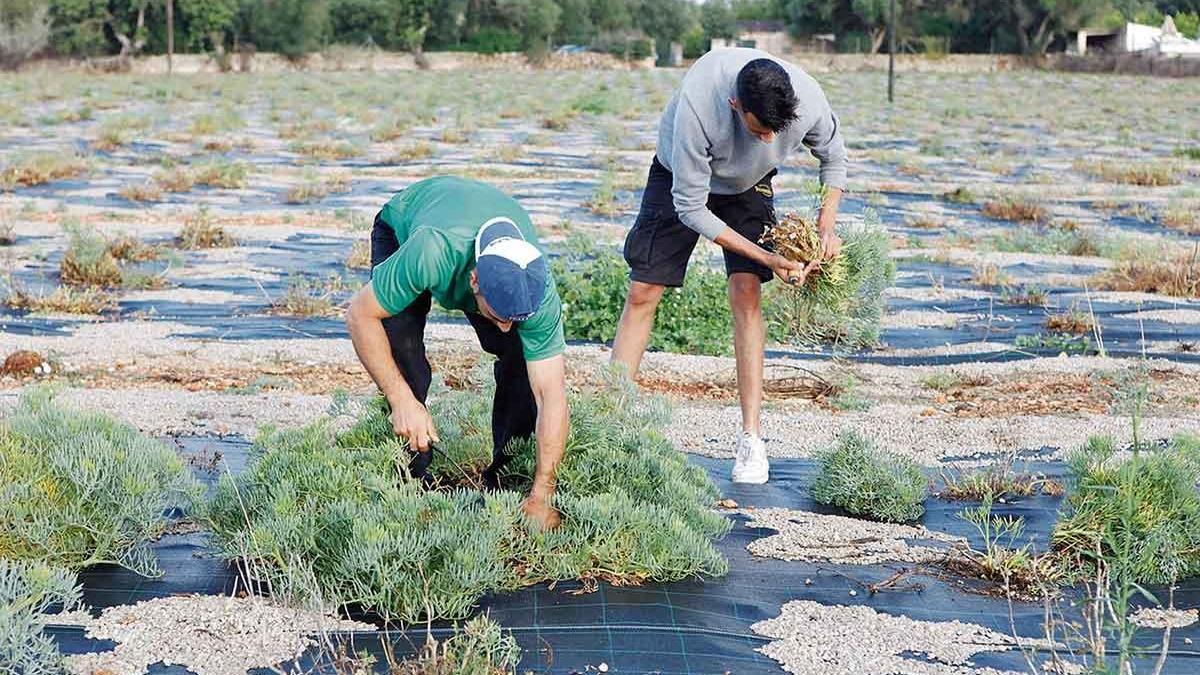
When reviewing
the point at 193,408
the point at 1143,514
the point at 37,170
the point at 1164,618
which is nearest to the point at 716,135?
the point at 1143,514

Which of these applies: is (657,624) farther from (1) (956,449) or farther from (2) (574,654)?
(1) (956,449)

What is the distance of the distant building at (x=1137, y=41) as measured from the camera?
188 feet

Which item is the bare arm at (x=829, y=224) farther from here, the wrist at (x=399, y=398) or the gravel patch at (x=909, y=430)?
the wrist at (x=399, y=398)

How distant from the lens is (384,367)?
14.3 feet

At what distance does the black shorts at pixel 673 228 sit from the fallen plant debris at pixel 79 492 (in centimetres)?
203

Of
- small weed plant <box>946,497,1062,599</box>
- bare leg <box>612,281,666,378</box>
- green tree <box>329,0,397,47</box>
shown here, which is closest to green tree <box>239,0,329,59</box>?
green tree <box>329,0,397,47</box>

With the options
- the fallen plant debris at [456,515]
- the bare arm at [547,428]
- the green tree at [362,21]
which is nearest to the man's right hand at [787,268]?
the fallen plant debris at [456,515]

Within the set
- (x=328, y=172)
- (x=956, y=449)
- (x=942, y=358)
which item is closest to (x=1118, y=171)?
(x=328, y=172)

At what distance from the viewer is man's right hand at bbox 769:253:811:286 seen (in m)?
5.41

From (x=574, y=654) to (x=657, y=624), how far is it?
0.32 metres

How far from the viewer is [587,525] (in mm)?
4465

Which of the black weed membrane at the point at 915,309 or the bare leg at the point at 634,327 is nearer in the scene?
the bare leg at the point at 634,327

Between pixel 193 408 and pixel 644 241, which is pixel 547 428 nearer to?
pixel 644 241

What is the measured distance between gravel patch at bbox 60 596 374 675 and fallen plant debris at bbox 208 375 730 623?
0.33 ft
